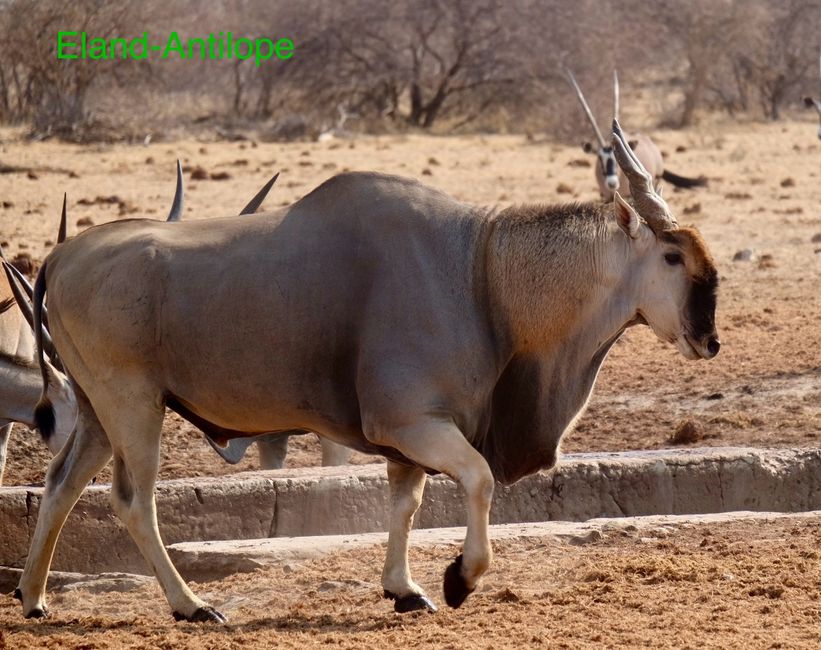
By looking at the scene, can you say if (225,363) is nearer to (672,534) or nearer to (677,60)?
(672,534)

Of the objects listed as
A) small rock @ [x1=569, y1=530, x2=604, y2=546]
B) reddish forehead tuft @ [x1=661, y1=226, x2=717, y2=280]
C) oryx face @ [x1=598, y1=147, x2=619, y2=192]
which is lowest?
small rock @ [x1=569, y1=530, x2=604, y2=546]

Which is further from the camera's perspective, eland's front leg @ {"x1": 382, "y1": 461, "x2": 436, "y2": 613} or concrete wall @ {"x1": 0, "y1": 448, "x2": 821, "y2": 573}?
concrete wall @ {"x1": 0, "y1": 448, "x2": 821, "y2": 573}

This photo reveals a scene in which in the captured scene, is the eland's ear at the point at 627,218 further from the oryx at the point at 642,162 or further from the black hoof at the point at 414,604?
the oryx at the point at 642,162

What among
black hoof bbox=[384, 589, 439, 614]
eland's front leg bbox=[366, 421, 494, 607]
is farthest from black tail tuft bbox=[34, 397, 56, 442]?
eland's front leg bbox=[366, 421, 494, 607]

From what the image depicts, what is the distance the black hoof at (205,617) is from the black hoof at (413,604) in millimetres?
569

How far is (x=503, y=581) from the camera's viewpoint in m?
5.23

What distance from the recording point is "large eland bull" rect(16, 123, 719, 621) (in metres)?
4.81

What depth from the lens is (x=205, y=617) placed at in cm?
488

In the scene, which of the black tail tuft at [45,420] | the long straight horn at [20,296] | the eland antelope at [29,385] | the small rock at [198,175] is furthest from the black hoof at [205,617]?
the small rock at [198,175]

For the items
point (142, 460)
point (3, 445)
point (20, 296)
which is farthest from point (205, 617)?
point (3, 445)

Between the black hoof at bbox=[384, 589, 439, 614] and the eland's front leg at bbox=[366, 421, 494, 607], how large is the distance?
0.36 metres

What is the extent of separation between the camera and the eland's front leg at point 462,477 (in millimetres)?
4480

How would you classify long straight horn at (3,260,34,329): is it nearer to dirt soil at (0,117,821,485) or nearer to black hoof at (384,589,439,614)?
dirt soil at (0,117,821,485)

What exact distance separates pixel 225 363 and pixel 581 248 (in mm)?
1229
